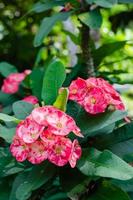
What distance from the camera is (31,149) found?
1.17 m

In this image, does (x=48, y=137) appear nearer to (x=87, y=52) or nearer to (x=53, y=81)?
(x=53, y=81)

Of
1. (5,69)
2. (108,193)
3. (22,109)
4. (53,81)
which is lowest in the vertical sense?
(5,69)

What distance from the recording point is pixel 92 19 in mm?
1757

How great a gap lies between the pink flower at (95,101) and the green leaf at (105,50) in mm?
671

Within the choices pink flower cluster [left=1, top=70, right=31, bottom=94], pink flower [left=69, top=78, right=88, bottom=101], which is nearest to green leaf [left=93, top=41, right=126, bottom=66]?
pink flower cluster [left=1, top=70, right=31, bottom=94]

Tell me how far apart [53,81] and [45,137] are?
0.79 ft

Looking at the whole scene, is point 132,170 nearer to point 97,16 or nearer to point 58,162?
point 58,162

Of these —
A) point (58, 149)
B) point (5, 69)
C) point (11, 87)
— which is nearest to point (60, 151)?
point (58, 149)

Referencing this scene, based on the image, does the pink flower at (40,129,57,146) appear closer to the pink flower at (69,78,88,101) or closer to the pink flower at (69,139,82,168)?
the pink flower at (69,139,82,168)

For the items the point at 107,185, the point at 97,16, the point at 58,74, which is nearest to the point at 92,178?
the point at 107,185

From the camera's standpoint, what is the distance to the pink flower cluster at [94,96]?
1.30 m

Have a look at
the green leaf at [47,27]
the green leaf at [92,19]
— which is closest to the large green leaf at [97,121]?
the green leaf at [92,19]

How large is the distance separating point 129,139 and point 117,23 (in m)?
1.79

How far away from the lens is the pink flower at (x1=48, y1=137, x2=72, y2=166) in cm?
116
